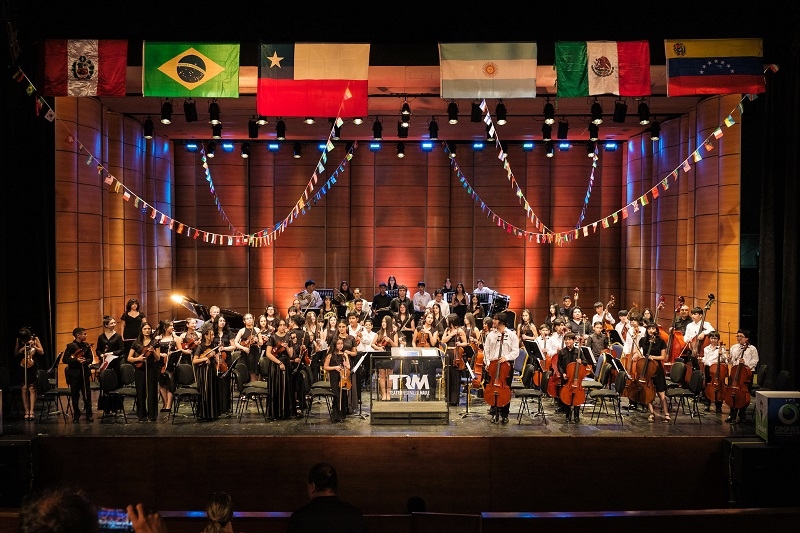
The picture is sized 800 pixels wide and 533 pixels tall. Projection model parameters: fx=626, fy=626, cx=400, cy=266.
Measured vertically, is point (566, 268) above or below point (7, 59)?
below

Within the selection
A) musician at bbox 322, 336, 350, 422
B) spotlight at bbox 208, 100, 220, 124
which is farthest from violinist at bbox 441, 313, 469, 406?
spotlight at bbox 208, 100, 220, 124

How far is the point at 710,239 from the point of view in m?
11.4

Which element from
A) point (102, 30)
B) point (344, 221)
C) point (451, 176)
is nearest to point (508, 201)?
point (451, 176)

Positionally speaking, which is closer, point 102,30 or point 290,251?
point 102,30

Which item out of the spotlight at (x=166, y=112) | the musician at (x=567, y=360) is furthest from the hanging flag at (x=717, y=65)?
the spotlight at (x=166, y=112)

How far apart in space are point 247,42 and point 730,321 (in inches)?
366

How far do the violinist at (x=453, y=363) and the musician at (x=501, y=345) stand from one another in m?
0.61

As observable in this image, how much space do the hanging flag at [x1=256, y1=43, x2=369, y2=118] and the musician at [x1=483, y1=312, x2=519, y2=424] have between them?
365 cm

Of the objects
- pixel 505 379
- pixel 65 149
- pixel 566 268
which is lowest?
pixel 505 379

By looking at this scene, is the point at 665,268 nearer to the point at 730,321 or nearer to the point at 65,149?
the point at 730,321

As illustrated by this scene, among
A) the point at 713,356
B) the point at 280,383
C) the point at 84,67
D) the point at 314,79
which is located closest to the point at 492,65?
the point at 314,79

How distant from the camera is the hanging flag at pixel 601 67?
8.89m

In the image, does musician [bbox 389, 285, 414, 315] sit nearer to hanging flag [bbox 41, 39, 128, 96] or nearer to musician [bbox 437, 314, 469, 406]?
musician [bbox 437, 314, 469, 406]

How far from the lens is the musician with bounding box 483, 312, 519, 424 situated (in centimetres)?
863
